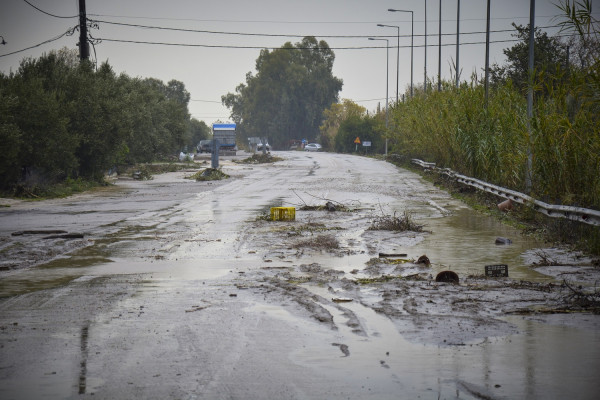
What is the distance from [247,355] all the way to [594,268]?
6.76 meters

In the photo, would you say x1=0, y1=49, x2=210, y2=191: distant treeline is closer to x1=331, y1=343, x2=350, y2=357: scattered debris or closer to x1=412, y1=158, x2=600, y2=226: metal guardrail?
x1=412, y1=158, x2=600, y2=226: metal guardrail

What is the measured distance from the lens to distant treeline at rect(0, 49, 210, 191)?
27.4 meters

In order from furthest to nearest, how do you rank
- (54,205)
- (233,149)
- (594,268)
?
(233,149) < (54,205) < (594,268)

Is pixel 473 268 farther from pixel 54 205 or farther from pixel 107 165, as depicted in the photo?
pixel 107 165

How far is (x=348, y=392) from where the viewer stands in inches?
223

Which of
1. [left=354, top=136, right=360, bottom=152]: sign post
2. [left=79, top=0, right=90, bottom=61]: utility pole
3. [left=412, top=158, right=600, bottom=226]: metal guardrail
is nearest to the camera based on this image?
[left=412, top=158, right=600, bottom=226]: metal guardrail

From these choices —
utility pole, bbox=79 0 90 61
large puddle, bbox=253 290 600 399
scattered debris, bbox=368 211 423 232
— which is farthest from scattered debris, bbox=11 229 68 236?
utility pole, bbox=79 0 90 61

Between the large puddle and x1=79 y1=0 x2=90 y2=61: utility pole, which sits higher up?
x1=79 y1=0 x2=90 y2=61: utility pole

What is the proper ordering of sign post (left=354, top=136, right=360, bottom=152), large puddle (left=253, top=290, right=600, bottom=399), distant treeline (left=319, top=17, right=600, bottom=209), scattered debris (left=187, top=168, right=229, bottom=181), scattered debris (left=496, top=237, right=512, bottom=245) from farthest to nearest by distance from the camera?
sign post (left=354, top=136, right=360, bottom=152)
scattered debris (left=187, top=168, right=229, bottom=181)
scattered debris (left=496, top=237, right=512, bottom=245)
distant treeline (left=319, top=17, right=600, bottom=209)
large puddle (left=253, top=290, right=600, bottom=399)

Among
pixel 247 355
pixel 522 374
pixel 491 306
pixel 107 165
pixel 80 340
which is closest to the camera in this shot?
pixel 522 374

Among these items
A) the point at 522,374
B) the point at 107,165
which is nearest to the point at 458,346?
the point at 522,374

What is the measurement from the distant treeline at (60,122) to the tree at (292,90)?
97.2 m

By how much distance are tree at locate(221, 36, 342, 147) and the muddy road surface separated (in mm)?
127364

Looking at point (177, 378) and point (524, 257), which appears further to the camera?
point (524, 257)
